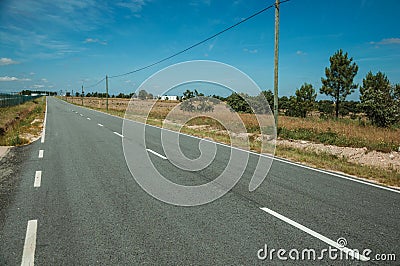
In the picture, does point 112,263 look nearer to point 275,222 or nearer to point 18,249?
point 18,249

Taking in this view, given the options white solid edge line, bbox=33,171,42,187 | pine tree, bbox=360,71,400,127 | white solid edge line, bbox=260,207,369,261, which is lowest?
white solid edge line, bbox=260,207,369,261

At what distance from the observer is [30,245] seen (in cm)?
358

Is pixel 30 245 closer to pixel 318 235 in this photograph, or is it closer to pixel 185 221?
pixel 185 221

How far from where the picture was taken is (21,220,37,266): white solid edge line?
10.6 ft

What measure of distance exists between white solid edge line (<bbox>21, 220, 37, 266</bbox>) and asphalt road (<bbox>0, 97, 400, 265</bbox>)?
1 centimetres

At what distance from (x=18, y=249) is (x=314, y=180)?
6.13m

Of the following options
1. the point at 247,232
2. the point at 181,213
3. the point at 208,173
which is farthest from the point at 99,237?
the point at 208,173

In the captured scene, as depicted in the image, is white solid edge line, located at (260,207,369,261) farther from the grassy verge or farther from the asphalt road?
the grassy verge

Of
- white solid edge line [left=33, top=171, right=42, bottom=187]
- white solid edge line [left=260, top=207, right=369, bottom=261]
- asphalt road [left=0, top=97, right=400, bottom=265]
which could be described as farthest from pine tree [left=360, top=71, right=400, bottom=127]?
white solid edge line [left=33, top=171, right=42, bottom=187]

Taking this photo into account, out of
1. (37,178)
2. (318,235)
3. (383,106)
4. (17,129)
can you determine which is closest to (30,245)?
(37,178)

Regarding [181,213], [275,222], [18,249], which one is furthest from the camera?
[181,213]

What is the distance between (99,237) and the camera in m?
3.81

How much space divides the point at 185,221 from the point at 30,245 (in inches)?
80.8

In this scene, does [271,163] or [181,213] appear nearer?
[181,213]
